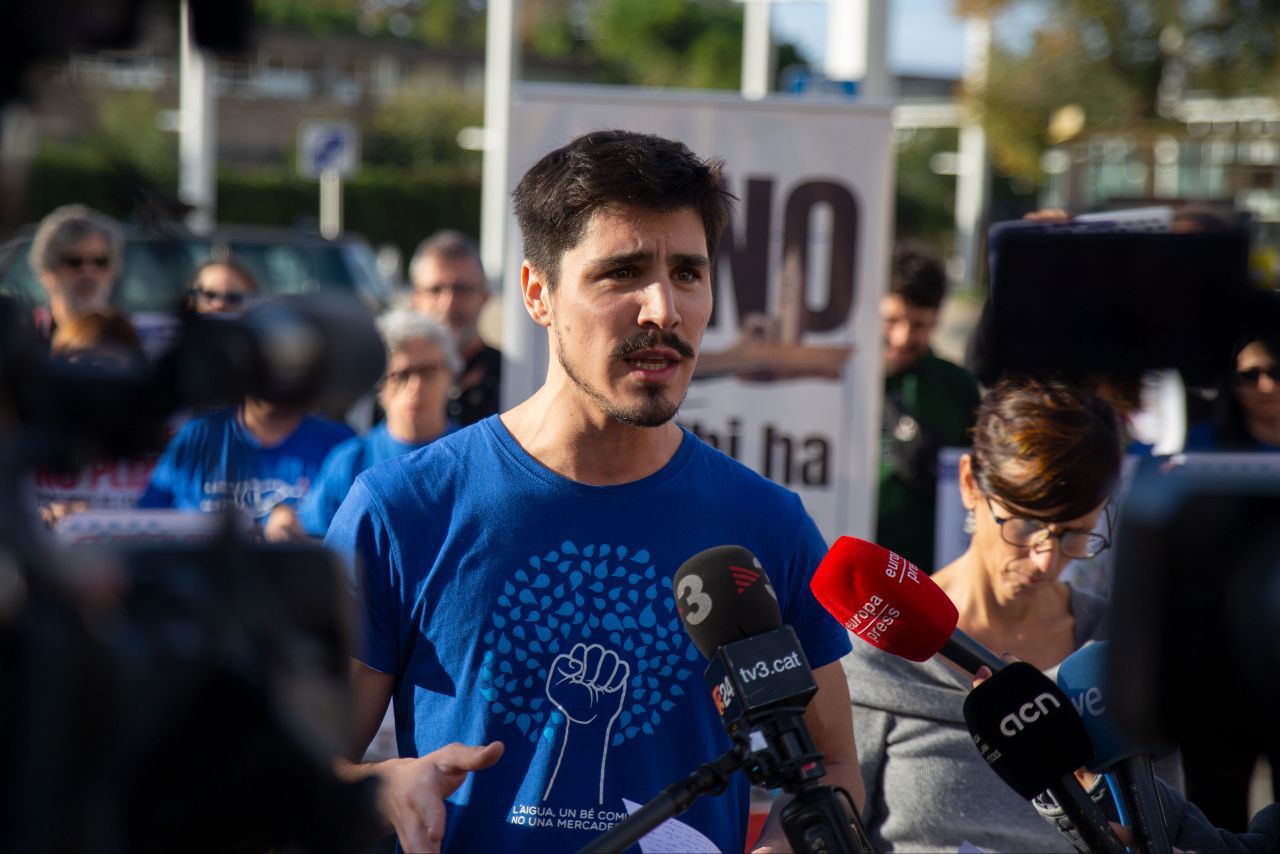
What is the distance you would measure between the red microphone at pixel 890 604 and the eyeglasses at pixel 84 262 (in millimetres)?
3824

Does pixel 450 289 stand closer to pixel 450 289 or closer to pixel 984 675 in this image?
pixel 450 289

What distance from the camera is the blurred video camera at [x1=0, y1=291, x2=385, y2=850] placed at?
104cm

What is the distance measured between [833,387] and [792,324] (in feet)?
0.80

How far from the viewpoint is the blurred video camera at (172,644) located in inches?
40.9

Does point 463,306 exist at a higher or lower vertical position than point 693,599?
higher

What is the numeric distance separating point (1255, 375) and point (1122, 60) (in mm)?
17539

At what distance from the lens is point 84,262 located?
537cm

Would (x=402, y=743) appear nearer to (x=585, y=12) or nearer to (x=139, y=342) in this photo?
(x=139, y=342)

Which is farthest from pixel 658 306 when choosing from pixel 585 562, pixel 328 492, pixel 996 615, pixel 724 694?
pixel 328 492

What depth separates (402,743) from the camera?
2473mm

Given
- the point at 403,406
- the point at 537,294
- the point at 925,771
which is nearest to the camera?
the point at 537,294

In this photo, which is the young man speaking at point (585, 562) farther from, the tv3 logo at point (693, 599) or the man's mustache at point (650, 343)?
the tv3 logo at point (693, 599)

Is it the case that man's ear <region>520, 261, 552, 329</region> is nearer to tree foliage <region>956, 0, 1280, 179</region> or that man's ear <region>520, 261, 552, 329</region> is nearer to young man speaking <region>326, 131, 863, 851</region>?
young man speaking <region>326, 131, 863, 851</region>

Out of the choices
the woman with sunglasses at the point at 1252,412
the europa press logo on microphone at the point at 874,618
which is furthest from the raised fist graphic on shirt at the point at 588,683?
the woman with sunglasses at the point at 1252,412
